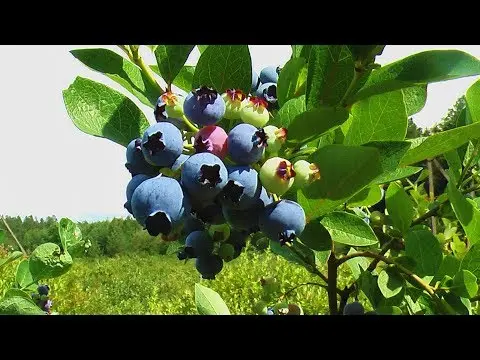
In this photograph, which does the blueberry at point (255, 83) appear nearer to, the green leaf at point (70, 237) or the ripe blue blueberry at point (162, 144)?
the ripe blue blueberry at point (162, 144)

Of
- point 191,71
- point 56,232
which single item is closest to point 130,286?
point 56,232

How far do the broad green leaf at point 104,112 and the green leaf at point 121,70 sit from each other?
3cm

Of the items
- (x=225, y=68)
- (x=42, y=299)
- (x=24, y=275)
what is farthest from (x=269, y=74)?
(x=42, y=299)

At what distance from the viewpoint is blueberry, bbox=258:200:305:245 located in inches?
24.2

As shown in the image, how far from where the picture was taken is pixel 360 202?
86 centimetres

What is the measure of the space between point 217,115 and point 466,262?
0.45 meters

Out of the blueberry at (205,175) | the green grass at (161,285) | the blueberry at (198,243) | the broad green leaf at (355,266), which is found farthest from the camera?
the green grass at (161,285)

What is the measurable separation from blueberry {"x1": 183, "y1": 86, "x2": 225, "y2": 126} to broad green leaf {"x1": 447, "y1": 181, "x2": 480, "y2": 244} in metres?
0.39

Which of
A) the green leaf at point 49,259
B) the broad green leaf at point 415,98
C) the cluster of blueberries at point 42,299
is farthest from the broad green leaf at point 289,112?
the cluster of blueberries at point 42,299

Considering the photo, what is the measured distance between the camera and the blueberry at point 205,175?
1.96 feet

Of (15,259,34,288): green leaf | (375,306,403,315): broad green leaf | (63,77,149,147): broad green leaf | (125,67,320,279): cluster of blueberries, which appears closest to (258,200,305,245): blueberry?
(125,67,320,279): cluster of blueberries

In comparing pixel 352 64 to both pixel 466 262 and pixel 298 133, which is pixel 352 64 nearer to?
pixel 298 133

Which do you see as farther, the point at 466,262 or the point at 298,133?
the point at 466,262

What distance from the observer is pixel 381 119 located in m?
0.71
